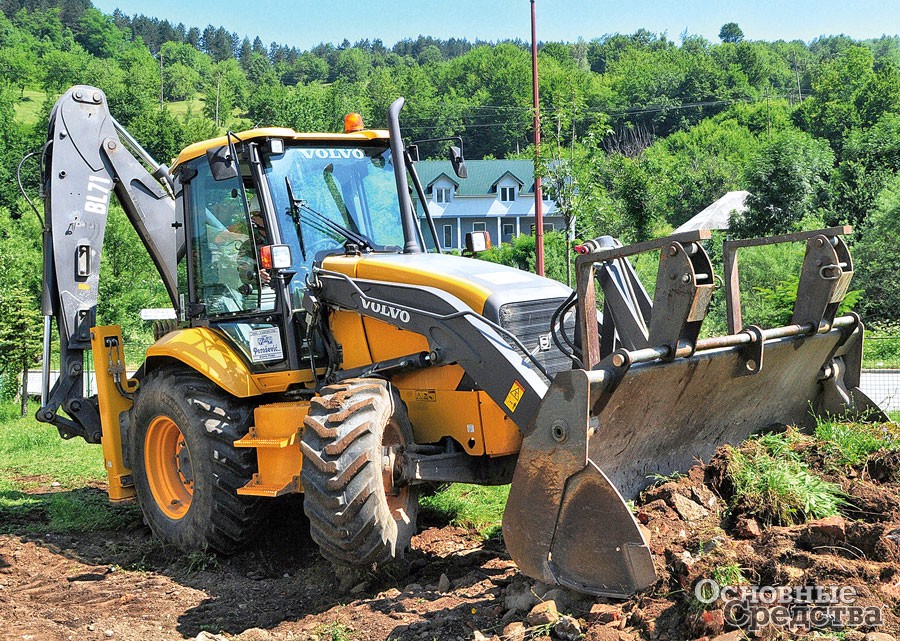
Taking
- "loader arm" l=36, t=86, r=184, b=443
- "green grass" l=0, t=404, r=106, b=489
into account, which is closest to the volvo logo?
"loader arm" l=36, t=86, r=184, b=443

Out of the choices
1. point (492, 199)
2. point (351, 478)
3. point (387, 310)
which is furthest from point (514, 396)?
point (492, 199)

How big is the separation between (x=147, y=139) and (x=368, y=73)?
3107 inches

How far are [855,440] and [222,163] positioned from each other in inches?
170

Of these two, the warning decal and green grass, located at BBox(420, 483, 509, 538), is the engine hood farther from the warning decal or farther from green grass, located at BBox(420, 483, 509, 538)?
green grass, located at BBox(420, 483, 509, 538)

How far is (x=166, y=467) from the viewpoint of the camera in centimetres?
727

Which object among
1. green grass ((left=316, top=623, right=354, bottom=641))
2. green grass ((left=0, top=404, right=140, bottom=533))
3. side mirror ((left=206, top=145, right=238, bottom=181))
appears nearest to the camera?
green grass ((left=316, top=623, right=354, bottom=641))

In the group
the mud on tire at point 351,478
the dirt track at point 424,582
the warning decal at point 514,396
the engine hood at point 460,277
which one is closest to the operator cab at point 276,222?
the engine hood at point 460,277

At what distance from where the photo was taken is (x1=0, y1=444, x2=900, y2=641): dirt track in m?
4.18

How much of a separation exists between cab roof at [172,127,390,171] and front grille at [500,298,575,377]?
78.7 inches

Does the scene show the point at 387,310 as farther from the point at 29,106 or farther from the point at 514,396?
the point at 29,106

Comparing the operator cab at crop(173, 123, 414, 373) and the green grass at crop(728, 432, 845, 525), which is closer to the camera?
the green grass at crop(728, 432, 845, 525)

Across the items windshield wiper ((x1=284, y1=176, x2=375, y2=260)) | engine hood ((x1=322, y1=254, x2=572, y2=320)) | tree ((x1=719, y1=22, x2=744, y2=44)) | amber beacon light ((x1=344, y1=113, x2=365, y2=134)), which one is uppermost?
tree ((x1=719, y1=22, x2=744, y2=44))

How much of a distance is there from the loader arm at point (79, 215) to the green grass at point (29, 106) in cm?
7288

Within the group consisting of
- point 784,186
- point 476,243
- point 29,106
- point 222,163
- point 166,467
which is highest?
point 29,106
